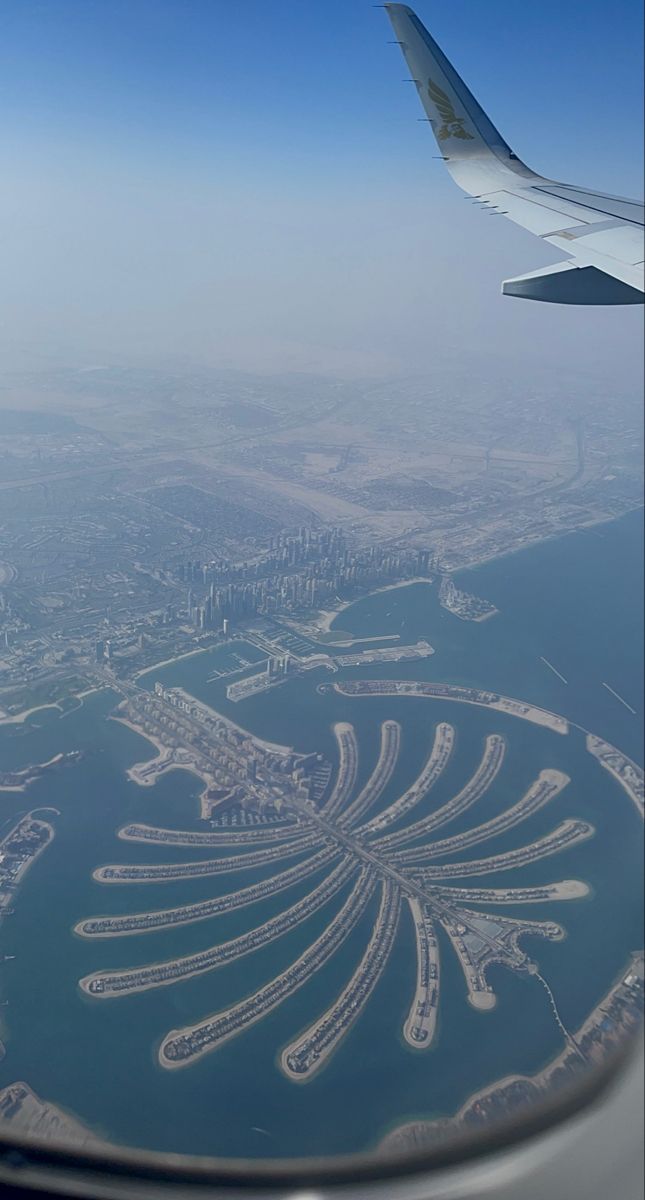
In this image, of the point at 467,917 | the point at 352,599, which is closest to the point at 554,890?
the point at 467,917

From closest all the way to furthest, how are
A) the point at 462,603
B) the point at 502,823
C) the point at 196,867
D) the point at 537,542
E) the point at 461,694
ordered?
the point at 196,867
the point at 502,823
the point at 461,694
the point at 462,603
the point at 537,542

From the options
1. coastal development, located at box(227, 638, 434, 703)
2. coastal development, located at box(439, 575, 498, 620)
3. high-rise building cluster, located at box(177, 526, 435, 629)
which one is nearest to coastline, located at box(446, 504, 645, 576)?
coastal development, located at box(439, 575, 498, 620)

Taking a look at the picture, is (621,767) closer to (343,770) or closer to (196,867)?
(343,770)

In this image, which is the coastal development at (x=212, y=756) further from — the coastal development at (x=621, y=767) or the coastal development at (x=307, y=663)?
the coastal development at (x=621, y=767)

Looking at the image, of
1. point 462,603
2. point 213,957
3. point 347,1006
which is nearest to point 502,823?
point 347,1006

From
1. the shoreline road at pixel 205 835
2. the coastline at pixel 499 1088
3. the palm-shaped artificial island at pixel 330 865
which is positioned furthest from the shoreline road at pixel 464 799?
the coastline at pixel 499 1088

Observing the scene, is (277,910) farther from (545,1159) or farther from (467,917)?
(545,1159)

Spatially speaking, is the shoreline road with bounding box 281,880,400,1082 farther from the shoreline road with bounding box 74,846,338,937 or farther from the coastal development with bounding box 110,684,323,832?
the coastal development with bounding box 110,684,323,832
